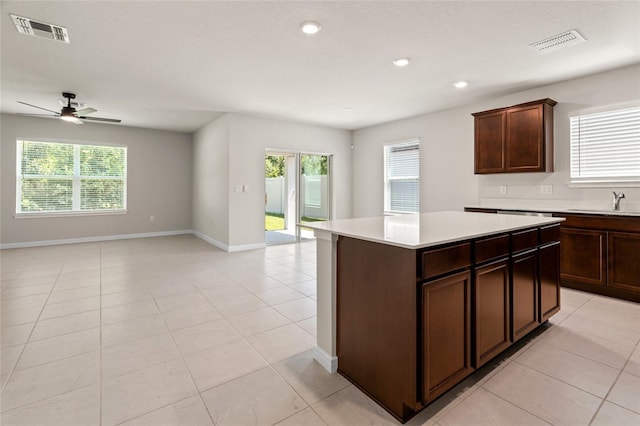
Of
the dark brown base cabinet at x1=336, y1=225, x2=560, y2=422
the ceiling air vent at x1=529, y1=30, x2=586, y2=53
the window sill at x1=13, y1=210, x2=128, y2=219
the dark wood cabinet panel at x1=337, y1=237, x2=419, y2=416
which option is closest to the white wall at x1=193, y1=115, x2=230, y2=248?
the window sill at x1=13, y1=210, x2=128, y2=219

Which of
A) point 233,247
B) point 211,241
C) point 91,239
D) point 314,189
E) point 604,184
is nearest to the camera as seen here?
point 604,184

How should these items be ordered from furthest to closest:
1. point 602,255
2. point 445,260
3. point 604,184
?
1. point 604,184
2. point 602,255
3. point 445,260

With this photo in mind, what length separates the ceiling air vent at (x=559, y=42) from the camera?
9.36 feet

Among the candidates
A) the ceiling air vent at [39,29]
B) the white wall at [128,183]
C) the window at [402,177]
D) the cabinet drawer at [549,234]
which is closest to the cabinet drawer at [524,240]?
the cabinet drawer at [549,234]

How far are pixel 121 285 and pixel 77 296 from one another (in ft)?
1.51

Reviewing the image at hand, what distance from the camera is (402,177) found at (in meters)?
6.44

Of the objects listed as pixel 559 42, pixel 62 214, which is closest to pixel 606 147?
pixel 559 42

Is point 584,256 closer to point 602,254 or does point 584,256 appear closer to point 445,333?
point 602,254

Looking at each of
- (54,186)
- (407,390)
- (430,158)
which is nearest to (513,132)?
(430,158)

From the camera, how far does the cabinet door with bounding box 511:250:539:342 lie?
2152 mm

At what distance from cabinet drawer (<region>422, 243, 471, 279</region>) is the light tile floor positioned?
0.75m

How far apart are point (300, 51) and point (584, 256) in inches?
151

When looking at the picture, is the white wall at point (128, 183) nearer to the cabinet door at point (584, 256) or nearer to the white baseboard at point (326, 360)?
the white baseboard at point (326, 360)

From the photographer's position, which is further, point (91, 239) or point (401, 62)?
point (91, 239)
